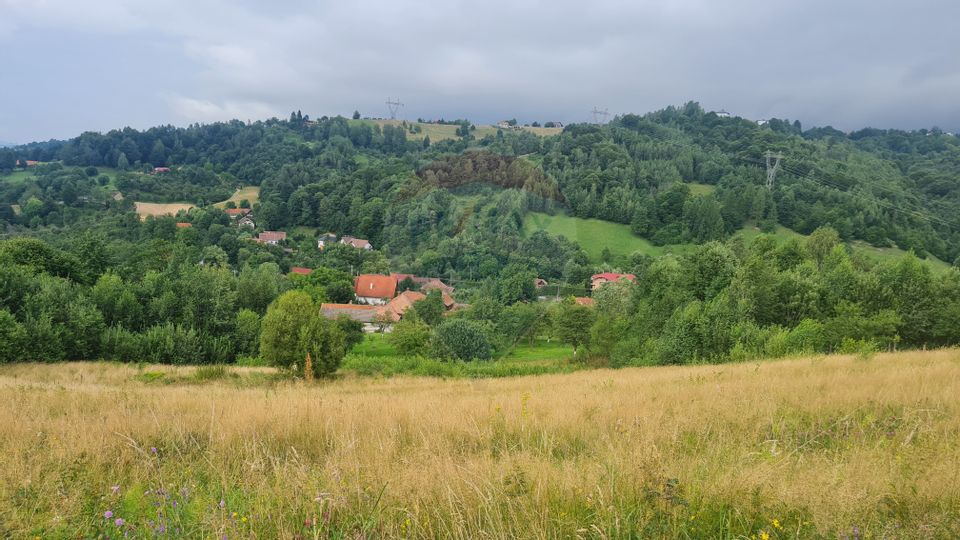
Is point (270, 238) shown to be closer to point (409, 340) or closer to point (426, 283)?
point (426, 283)

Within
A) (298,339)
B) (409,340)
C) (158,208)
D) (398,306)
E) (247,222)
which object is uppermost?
(158,208)

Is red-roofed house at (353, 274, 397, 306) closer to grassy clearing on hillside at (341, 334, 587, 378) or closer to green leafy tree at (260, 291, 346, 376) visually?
grassy clearing on hillside at (341, 334, 587, 378)

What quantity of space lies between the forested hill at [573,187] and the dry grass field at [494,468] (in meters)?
73.7

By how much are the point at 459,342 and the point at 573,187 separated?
66223 millimetres

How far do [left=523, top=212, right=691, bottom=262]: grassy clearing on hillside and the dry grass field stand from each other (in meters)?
77.8

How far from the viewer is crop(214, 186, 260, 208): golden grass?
125m

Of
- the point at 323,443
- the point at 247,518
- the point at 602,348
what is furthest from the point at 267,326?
the point at 602,348

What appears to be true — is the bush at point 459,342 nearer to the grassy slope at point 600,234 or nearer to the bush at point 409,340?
the bush at point 409,340

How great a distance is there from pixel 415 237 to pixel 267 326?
74732mm

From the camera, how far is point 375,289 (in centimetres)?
7131

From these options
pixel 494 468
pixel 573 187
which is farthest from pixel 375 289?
pixel 494 468

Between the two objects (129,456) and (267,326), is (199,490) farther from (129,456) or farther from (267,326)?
(267,326)

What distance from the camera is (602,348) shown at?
36250 mm

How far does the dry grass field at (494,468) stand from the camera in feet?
9.94
